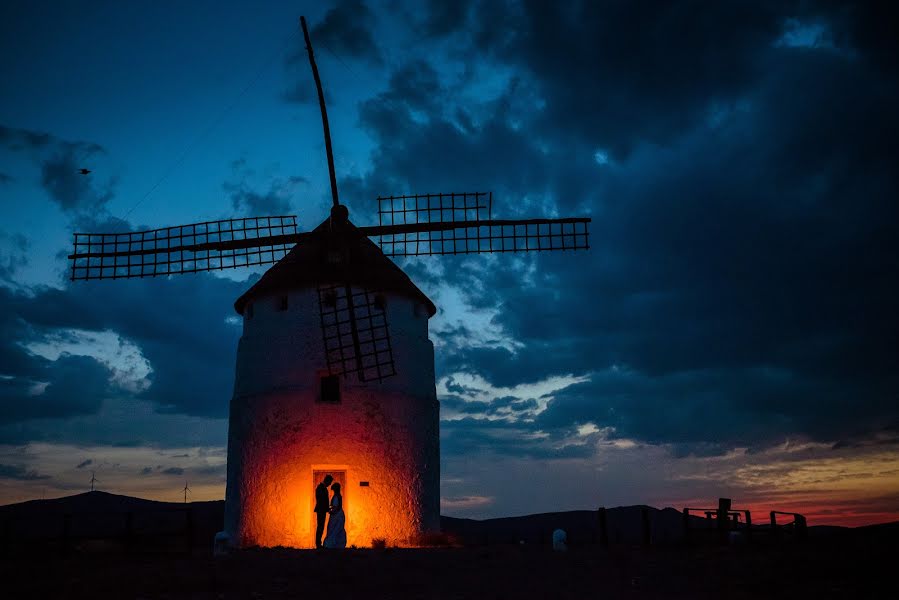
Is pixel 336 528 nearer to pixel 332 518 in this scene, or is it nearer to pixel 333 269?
pixel 332 518

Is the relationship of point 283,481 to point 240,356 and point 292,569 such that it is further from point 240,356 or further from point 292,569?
point 292,569

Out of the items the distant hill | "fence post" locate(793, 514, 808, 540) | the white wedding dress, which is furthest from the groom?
the distant hill

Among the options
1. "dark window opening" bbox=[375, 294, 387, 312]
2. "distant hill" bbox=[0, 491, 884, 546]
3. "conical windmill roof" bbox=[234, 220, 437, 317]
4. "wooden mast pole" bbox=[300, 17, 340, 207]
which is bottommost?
"distant hill" bbox=[0, 491, 884, 546]

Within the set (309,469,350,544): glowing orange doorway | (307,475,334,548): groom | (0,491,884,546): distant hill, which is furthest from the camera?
(0,491,884,546): distant hill

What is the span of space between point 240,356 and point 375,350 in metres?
4.15

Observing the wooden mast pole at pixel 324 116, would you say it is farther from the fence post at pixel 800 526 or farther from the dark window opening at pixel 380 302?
the fence post at pixel 800 526

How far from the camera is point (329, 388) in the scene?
20.0 meters

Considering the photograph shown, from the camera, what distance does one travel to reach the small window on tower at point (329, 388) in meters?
19.9

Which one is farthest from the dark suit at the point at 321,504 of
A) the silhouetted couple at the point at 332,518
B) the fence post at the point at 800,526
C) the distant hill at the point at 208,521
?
the distant hill at the point at 208,521

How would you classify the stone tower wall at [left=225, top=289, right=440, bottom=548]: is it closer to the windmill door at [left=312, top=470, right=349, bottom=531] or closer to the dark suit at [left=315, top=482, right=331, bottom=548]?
the windmill door at [left=312, top=470, right=349, bottom=531]

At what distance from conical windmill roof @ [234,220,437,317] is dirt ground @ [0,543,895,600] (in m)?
8.01

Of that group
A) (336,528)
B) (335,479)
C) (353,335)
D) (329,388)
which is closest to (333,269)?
(353,335)

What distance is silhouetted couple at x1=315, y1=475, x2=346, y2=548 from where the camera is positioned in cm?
1697

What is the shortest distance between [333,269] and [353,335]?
1.96 m
